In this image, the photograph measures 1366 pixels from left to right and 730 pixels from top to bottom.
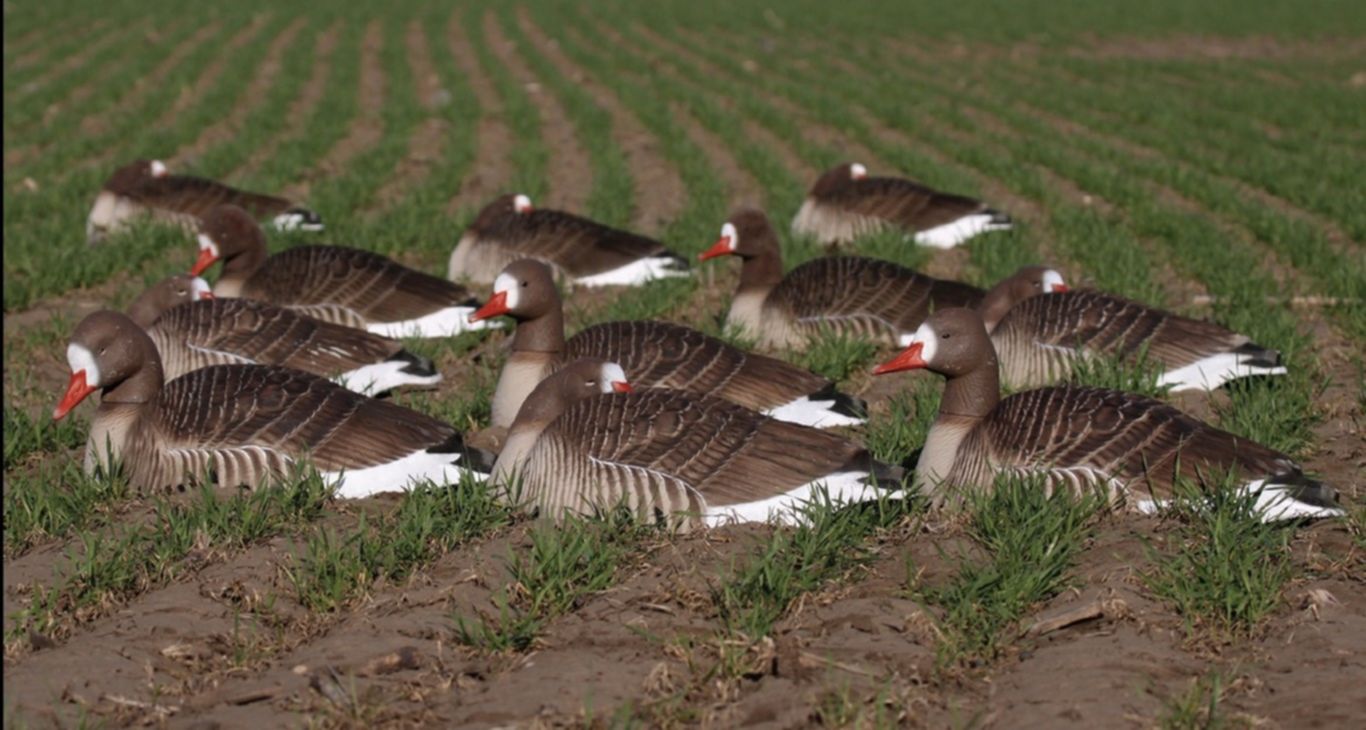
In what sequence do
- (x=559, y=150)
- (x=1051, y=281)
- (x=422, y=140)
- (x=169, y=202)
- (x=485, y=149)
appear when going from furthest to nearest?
(x=422, y=140)
(x=485, y=149)
(x=559, y=150)
(x=169, y=202)
(x=1051, y=281)

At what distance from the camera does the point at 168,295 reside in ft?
36.1

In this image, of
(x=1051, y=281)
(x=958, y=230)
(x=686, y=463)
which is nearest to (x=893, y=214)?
(x=958, y=230)

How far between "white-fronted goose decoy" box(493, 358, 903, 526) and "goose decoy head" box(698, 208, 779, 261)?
4.29 meters

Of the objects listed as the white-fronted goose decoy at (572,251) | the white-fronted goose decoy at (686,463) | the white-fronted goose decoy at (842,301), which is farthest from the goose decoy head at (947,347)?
the white-fronted goose decoy at (572,251)

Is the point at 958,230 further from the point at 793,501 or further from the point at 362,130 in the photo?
the point at 362,130

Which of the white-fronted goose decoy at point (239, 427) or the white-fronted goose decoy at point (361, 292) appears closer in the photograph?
the white-fronted goose decoy at point (239, 427)

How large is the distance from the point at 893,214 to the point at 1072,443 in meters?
7.83

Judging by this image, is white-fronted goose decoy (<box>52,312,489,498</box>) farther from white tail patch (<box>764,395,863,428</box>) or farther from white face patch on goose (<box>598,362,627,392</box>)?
white tail patch (<box>764,395,863,428</box>)

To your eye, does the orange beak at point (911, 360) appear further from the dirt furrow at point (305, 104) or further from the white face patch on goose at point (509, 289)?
the dirt furrow at point (305, 104)

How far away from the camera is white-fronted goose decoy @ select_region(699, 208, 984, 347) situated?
1076cm

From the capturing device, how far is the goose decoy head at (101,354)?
26.5 ft

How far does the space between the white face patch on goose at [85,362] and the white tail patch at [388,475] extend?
1.46 metres

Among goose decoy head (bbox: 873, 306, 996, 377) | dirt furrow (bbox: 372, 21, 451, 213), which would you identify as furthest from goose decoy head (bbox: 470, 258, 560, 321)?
dirt furrow (bbox: 372, 21, 451, 213)

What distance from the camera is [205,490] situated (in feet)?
23.5
